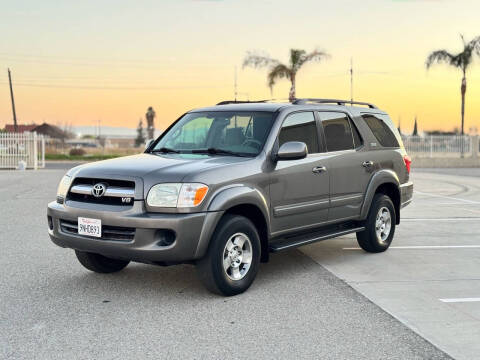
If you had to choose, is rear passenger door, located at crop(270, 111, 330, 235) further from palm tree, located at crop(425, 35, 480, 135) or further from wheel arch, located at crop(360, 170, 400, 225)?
palm tree, located at crop(425, 35, 480, 135)

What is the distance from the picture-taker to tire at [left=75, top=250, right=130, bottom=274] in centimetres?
639

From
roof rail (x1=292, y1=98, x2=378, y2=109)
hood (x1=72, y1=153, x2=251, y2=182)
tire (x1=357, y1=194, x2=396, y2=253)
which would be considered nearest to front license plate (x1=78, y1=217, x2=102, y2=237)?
hood (x1=72, y1=153, x2=251, y2=182)

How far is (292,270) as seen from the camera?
22.2ft

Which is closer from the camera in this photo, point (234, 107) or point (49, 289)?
point (49, 289)

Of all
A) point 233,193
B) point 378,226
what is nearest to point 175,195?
point 233,193

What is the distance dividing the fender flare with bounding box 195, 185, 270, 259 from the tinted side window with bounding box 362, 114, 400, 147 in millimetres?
2838

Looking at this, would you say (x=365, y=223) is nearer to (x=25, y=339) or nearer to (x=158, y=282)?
(x=158, y=282)

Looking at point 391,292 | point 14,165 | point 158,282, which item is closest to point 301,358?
point 391,292

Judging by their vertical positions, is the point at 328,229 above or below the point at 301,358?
above

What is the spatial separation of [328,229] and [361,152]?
1.17 metres

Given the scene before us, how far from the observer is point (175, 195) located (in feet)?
17.1

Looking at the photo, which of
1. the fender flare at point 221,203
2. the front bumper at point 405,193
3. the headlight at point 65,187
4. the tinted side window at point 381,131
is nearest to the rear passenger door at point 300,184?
the fender flare at point 221,203

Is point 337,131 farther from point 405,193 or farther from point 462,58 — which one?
point 462,58

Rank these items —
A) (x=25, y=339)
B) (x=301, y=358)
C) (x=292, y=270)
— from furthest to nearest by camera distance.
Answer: (x=292, y=270)
(x=25, y=339)
(x=301, y=358)
